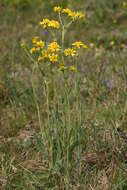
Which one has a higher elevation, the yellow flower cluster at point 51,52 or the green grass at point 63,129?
the yellow flower cluster at point 51,52

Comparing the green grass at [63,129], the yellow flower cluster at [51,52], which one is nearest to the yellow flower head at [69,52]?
the yellow flower cluster at [51,52]

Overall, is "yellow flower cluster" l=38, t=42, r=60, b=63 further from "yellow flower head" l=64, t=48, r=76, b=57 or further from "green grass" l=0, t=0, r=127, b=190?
"green grass" l=0, t=0, r=127, b=190

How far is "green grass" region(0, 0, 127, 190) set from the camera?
8.18 feet

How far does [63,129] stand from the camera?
2432 millimetres

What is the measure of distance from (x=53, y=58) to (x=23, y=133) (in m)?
1.19

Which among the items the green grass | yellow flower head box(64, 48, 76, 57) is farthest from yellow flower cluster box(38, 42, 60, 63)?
the green grass

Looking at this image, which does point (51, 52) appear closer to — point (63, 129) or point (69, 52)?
point (69, 52)

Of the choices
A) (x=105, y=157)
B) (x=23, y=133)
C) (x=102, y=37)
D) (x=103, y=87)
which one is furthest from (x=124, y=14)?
(x=105, y=157)

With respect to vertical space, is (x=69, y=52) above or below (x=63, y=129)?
above

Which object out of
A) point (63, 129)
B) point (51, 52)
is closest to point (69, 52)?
point (51, 52)

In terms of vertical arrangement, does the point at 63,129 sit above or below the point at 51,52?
below

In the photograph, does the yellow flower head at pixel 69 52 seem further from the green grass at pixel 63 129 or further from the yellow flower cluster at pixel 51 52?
the green grass at pixel 63 129

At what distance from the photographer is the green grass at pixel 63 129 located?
2.49m

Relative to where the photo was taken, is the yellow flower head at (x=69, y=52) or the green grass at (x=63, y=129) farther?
the green grass at (x=63, y=129)
